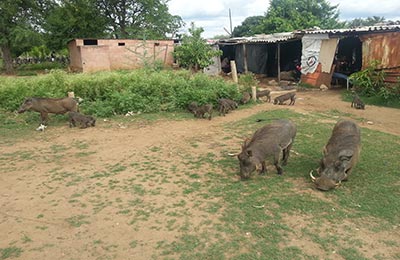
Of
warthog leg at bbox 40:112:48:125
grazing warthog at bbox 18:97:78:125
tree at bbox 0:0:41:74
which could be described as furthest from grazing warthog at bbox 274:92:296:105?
tree at bbox 0:0:41:74

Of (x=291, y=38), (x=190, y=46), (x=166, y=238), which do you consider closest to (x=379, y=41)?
(x=291, y=38)

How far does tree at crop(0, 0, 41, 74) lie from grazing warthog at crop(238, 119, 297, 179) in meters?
27.2

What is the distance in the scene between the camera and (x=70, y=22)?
29.9m

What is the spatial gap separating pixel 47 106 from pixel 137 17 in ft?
92.4

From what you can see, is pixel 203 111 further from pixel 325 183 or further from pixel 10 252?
pixel 10 252

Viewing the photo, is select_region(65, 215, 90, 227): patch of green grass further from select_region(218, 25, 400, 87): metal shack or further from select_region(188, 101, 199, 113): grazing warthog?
select_region(218, 25, 400, 87): metal shack

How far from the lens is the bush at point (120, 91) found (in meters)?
11.8

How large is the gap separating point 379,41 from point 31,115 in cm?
1474

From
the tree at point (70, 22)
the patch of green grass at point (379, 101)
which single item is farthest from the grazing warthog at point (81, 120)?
the tree at point (70, 22)

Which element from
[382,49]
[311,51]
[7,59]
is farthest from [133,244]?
[7,59]

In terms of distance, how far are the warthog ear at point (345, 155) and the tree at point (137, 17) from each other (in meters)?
31.1

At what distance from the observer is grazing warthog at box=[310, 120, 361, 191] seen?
5.43 metres

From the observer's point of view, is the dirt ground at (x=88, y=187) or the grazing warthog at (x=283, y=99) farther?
the grazing warthog at (x=283, y=99)

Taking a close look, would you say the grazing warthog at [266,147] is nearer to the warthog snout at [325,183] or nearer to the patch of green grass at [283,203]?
the patch of green grass at [283,203]
